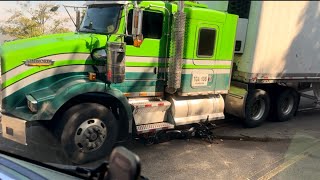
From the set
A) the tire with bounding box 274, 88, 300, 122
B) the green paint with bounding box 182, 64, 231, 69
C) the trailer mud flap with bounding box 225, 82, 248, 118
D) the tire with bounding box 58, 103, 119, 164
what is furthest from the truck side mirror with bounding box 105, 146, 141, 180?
the tire with bounding box 274, 88, 300, 122

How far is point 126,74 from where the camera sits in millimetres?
6117

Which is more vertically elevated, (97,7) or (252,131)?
(97,7)

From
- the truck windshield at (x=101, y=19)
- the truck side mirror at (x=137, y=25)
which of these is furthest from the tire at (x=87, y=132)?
the truck windshield at (x=101, y=19)

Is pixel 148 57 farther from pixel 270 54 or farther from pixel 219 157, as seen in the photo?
pixel 270 54

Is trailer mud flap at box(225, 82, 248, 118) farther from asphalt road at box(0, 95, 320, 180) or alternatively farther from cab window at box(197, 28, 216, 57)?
cab window at box(197, 28, 216, 57)

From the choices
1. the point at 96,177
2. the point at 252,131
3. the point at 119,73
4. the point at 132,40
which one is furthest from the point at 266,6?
the point at 96,177

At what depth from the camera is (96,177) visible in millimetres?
2342

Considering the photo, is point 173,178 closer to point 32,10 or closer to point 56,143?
point 56,143

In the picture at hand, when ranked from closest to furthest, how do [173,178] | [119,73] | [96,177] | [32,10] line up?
[96,177], [173,178], [119,73], [32,10]

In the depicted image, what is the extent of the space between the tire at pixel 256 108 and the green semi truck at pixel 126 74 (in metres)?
0.04

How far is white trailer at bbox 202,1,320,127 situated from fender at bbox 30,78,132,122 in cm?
317

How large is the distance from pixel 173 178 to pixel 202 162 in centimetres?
86

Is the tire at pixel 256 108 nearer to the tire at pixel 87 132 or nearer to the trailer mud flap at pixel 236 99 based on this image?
the trailer mud flap at pixel 236 99

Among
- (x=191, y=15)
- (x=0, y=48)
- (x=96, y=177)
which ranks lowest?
(x=96, y=177)
